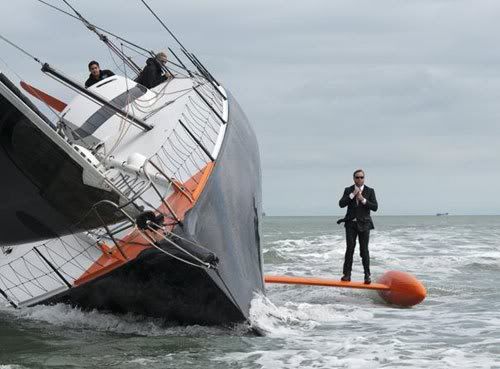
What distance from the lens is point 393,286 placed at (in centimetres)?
1004

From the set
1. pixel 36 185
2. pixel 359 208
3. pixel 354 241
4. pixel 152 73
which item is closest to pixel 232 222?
pixel 36 185

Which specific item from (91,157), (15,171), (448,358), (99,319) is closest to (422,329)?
(448,358)

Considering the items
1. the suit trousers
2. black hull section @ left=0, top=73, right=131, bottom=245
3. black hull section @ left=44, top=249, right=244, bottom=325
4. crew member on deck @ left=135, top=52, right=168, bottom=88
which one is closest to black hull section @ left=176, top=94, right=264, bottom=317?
black hull section @ left=44, top=249, right=244, bottom=325

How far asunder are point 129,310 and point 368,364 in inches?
95.6

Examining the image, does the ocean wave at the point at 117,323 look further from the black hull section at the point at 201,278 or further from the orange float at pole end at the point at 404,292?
the orange float at pole end at the point at 404,292

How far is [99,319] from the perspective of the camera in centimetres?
775

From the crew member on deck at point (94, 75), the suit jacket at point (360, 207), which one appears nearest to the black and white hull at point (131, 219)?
the suit jacket at point (360, 207)

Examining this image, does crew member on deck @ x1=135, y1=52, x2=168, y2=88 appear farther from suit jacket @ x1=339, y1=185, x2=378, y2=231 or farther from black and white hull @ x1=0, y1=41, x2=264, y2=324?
suit jacket @ x1=339, y1=185, x2=378, y2=231

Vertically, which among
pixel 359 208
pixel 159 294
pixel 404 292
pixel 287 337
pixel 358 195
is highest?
pixel 358 195

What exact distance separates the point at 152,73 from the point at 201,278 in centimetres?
499

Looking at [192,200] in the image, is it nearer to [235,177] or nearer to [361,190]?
[235,177]

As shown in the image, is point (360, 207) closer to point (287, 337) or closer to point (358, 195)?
point (358, 195)

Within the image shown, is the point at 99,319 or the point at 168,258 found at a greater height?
the point at 168,258

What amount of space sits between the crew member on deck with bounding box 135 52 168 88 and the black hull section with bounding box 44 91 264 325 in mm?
3107
